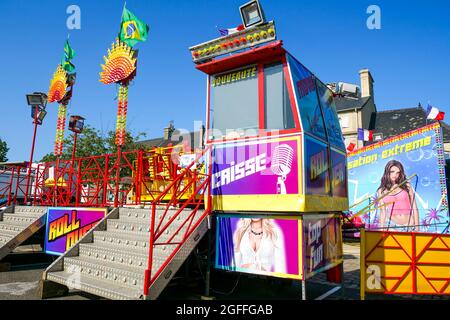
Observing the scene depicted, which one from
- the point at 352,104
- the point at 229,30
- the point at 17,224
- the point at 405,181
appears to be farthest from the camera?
the point at 352,104

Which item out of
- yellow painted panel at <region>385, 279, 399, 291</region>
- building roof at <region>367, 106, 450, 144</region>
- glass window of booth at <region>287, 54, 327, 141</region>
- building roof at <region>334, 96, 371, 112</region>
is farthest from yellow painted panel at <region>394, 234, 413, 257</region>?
building roof at <region>367, 106, 450, 144</region>

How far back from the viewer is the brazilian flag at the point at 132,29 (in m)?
11.3

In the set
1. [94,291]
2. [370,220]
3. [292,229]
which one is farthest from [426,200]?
[94,291]

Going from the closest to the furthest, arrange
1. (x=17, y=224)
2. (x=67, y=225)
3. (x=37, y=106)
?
(x=67, y=225)
(x=17, y=224)
(x=37, y=106)

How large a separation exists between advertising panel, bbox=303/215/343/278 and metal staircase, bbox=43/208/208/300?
2110 mm

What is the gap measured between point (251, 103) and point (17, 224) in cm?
858

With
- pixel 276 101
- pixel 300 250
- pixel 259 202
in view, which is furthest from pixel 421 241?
pixel 276 101

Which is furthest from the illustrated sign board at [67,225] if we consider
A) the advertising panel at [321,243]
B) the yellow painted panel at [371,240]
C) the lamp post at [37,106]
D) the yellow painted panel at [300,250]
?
the yellow painted panel at [371,240]

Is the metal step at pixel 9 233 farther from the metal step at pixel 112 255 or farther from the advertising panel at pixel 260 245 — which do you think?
the advertising panel at pixel 260 245

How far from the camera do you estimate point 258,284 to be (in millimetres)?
8500

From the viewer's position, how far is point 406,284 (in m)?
6.28

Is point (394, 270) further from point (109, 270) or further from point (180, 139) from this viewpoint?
point (180, 139)

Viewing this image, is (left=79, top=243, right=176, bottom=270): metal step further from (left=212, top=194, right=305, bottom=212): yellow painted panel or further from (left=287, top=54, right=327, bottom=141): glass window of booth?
(left=287, top=54, right=327, bottom=141): glass window of booth
